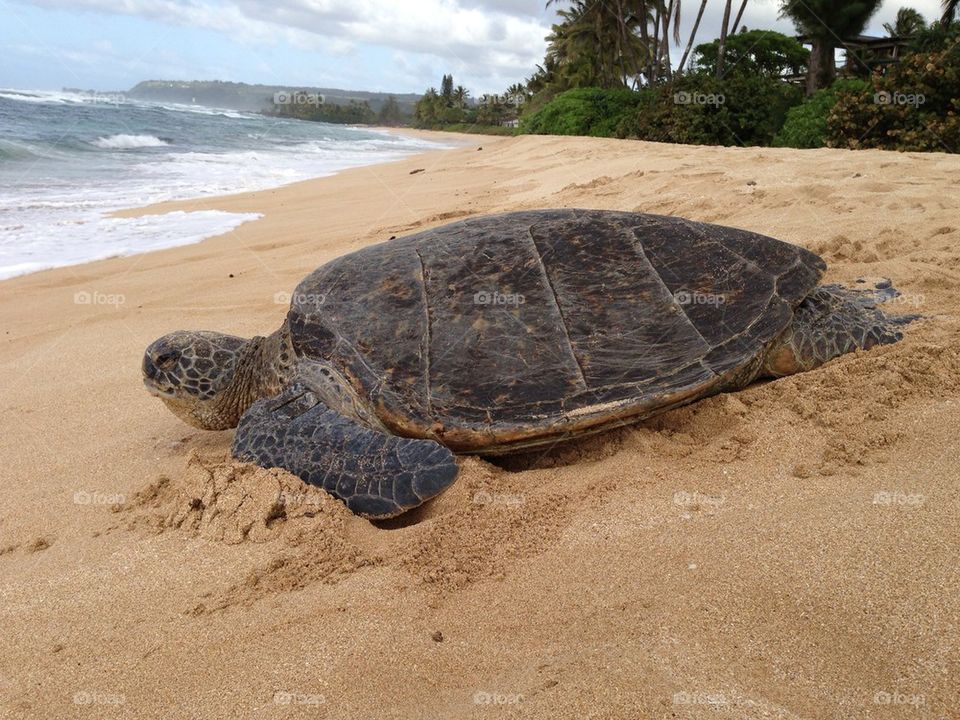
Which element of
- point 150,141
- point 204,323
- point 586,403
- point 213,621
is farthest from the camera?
point 150,141

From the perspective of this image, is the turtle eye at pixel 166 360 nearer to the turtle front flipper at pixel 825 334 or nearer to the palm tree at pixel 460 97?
the turtle front flipper at pixel 825 334

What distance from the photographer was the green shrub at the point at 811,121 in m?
13.3

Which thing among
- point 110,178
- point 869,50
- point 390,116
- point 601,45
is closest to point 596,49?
point 601,45

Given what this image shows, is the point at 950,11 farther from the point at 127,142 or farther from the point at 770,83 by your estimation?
the point at 127,142

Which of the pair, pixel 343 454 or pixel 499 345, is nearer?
pixel 343 454

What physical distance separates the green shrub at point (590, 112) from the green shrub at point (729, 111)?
162 inches

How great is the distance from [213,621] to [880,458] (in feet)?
7.17

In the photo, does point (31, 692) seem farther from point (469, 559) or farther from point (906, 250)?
point (906, 250)

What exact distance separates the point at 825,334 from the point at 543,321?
4.51 feet

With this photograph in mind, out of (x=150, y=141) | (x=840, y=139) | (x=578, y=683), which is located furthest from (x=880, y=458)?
(x=150, y=141)

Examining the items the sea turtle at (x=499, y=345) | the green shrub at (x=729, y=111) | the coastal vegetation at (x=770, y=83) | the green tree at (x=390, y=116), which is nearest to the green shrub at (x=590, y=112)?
the coastal vegetation at (x=770, y=83)

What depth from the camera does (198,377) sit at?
3287mm

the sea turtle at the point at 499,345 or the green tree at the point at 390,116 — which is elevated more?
the green tree at the point at 390,116

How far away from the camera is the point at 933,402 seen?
8.01ft
